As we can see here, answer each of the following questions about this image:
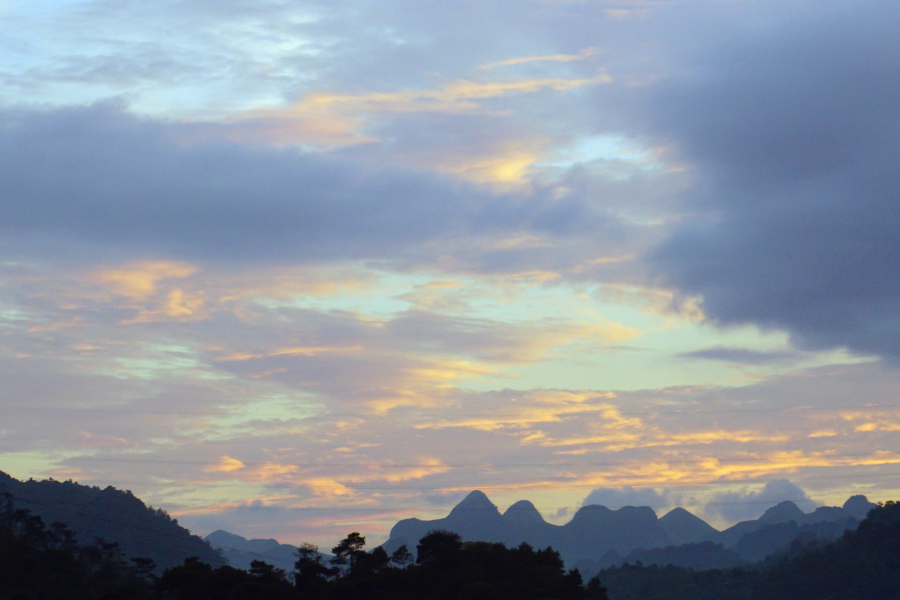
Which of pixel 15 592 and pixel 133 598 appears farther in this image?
pixel 15 592

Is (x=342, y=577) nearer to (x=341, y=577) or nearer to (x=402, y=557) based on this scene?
(x=341, y=577)

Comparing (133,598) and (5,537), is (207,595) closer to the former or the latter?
(133,598)

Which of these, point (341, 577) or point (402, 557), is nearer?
point (341, 577)

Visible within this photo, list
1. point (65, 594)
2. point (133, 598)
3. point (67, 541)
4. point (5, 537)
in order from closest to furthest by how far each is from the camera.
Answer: point (133, 598) → point (65, 594) → point (5, 537) → point (67, 541)

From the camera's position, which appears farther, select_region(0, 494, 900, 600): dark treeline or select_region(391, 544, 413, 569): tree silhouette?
select_region(391, 544, 413, 569): tree silhouette

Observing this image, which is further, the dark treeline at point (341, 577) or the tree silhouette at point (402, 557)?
the tree silhouette at point (402, 557)

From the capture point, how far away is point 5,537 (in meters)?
186

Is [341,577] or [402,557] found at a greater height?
[402,557]

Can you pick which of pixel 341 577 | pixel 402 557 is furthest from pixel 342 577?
pixel 402 557

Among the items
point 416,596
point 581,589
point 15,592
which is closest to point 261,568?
point 416,596

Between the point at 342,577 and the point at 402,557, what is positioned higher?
the point at 402,557

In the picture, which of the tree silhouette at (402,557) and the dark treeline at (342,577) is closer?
the dark treeline at (342,577)

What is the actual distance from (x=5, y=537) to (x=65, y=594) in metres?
26.8

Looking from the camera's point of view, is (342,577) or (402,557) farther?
(402,557)
